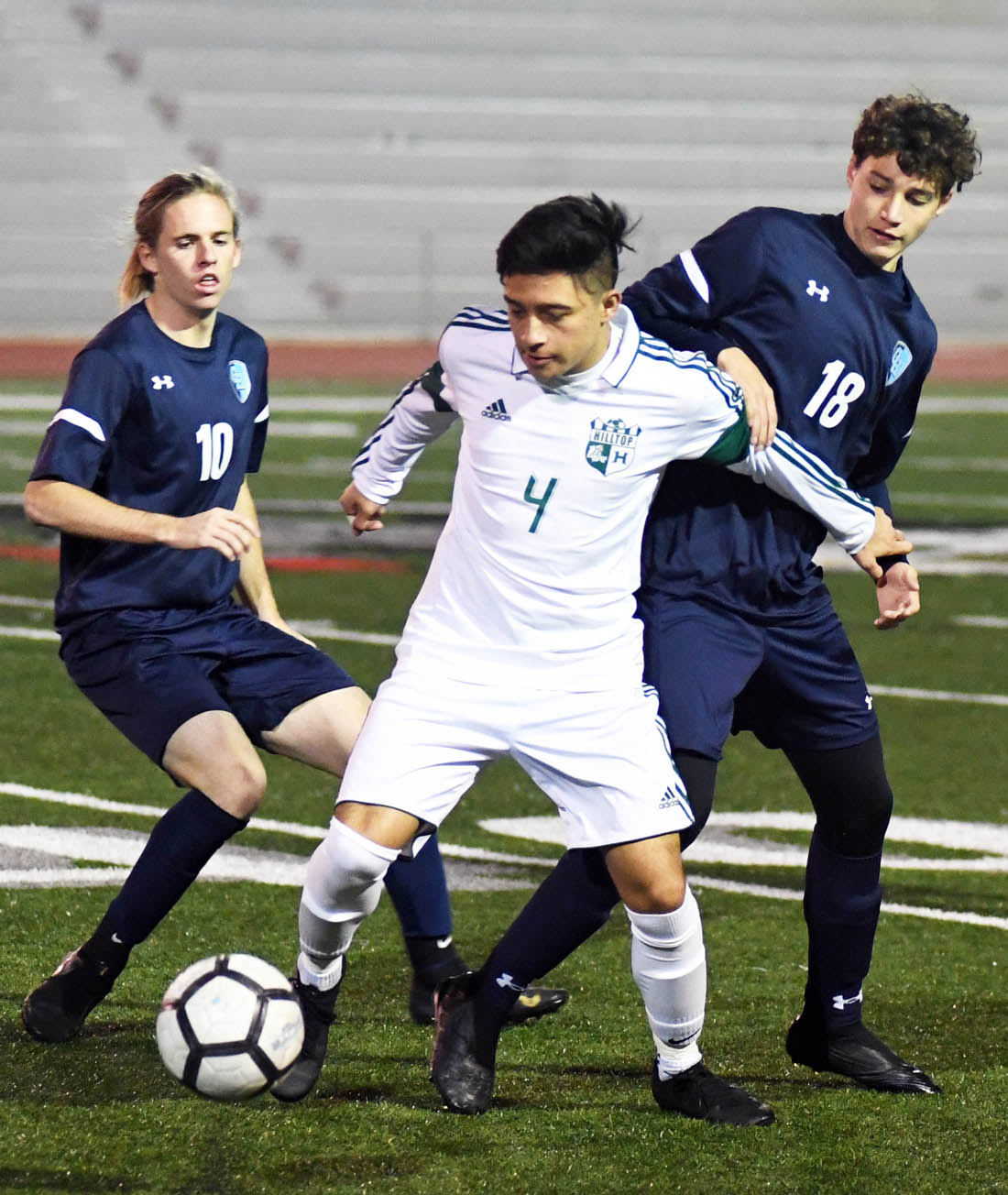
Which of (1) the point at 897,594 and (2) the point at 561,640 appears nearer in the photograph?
(2) the point at 561,640

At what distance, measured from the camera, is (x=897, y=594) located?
160 inches

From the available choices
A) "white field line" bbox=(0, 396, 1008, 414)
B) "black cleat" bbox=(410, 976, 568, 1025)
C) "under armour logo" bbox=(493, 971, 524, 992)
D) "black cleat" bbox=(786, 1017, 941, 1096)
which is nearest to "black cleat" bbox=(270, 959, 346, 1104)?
"under armour logo" bbox=(493, 971, 524, 992)

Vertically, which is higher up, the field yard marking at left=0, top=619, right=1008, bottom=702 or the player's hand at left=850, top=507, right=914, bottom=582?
the player's hand at left=850, top=507, right=914, bottom=582

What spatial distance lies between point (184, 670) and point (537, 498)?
3.30ft

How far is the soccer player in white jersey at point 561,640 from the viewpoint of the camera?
11.9 ft

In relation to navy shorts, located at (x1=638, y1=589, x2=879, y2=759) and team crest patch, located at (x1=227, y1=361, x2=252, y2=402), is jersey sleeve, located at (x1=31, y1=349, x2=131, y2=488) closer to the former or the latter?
team crest patch, located at (x1=227, y1=361, x2=252, y2=402)

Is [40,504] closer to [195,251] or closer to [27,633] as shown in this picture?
[195,251]

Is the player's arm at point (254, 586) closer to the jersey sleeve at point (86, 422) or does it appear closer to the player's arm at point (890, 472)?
the jersey sleeve at point (86, 422)

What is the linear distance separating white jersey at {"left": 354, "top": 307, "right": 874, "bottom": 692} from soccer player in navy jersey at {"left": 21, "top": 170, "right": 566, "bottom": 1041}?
515mm

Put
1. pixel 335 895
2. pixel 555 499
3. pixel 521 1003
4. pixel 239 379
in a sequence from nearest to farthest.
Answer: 1. pixel 555 499
2. pixel 335 895
3. pixel 521 1003
4. pixel 239 379

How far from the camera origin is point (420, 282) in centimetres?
2803

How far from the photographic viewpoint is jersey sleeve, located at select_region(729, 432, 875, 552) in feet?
12.7

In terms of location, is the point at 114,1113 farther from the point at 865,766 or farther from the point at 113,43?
the point at 113,43

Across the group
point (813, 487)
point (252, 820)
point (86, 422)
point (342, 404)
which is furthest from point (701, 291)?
point (342, 404)
